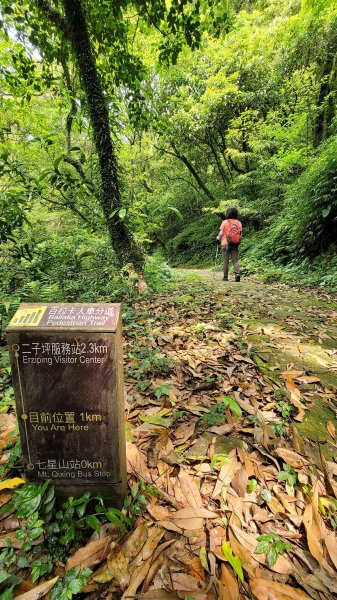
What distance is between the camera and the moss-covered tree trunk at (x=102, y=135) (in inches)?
172

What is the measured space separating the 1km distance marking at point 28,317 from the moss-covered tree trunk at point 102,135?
3.40 meters

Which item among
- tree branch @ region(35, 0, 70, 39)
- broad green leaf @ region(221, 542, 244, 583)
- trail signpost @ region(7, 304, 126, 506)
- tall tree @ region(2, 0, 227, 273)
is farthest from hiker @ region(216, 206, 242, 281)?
broad green leaf @ region(221, 542, 244, 583)

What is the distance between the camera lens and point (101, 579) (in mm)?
1250

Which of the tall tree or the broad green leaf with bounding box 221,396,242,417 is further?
the tall tree

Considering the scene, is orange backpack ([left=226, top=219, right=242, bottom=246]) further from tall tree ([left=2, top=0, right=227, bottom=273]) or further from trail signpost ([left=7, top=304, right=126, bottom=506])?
trail signpost ([left=7, top=304, right=126, bottom=506])

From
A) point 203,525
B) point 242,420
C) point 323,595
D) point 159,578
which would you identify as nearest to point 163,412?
point 242,420

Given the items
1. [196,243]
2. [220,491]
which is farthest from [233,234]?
[196,243]

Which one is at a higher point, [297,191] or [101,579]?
[297,191]

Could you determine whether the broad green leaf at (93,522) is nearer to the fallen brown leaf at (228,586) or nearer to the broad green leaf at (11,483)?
the broad green leaf at (11,483)

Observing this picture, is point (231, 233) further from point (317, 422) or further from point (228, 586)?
point (228, 586)

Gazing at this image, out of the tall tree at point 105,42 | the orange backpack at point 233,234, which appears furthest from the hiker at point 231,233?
the tall tree at point 105,42

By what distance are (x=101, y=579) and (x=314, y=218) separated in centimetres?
823

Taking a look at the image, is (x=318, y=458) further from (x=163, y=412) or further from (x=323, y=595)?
(x=163, y=412)

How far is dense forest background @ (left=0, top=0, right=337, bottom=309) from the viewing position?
4.44 metres
